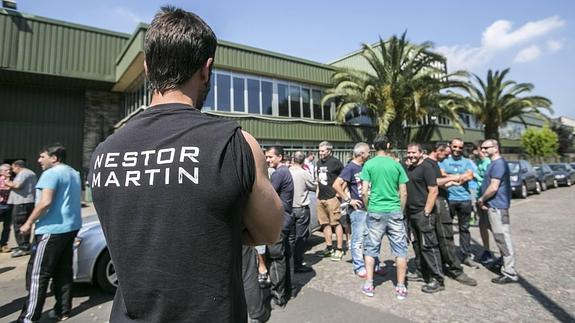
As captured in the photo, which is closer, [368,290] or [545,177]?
[368,290]

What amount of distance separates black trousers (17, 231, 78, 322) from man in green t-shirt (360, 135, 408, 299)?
3.85 metres

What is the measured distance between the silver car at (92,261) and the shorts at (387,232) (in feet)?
11.9

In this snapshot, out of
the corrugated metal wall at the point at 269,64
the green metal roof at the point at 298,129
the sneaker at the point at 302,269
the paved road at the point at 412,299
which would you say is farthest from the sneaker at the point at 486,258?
the corrugated metal wall at the point at 269,64

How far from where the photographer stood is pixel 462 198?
19.1 feet

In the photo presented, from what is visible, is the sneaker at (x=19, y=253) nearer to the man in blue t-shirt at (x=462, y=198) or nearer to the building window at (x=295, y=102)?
the man in blue t-shirt at (x=462, y=198)

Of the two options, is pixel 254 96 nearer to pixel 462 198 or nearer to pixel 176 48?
pixel 462 198

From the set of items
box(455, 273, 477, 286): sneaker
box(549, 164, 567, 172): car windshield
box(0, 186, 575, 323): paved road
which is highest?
box(549, 164, 567, 172): car windshield

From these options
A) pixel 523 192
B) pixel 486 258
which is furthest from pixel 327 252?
pixel 523 192

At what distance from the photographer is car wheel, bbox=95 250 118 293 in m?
4.56

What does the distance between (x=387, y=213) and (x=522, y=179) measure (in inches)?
531

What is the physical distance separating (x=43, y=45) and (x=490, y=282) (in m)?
17.2

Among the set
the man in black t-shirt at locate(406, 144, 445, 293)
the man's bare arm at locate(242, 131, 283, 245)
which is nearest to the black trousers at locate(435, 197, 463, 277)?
the man in black t-shirt at locate(406, 144, 445, 293)

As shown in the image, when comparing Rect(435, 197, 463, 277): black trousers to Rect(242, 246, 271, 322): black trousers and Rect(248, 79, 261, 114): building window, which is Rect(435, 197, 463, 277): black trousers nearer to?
Rect(242, 246, 271, 322): black trousers

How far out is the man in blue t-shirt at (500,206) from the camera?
15.1 ft
